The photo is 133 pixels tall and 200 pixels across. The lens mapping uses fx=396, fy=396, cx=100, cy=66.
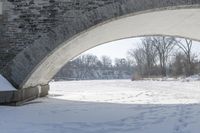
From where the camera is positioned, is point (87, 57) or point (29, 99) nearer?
point (29, 99)

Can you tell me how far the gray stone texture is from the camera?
912cm

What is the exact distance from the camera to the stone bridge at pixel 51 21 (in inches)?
352

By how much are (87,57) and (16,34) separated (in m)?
74.0

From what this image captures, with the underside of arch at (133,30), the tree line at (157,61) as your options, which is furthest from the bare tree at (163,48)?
the underside of arch at (133,30)

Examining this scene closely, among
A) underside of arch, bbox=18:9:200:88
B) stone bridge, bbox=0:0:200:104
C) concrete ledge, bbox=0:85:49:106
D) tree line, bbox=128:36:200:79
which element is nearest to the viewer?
stone bridge, bbox=0:0:200:104

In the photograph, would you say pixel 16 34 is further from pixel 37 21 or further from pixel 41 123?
pixel 41 123

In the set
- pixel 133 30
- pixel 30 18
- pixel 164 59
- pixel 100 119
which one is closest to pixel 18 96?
pixel 30 18

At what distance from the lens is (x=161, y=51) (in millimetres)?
47281

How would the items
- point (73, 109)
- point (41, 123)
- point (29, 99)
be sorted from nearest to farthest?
1. point (41, 123)
2. point (73, 109)
3. point (29, 99)

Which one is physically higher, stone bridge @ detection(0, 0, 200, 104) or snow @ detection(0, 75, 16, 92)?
stone bridge @ detection(0, 0, 200, 104)

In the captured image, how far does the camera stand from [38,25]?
965cm

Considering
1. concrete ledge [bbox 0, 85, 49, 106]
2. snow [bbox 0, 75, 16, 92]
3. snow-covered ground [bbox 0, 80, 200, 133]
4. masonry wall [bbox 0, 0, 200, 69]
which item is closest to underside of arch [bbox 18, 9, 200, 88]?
concrete ledge [bbox 0, 85, 49, 106]

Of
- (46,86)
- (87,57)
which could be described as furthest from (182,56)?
(87,57)

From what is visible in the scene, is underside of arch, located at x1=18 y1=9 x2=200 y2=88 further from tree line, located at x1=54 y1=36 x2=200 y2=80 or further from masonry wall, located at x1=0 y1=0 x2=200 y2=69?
tree line, located at x1=54 y1=36 x2=200 y2=80
